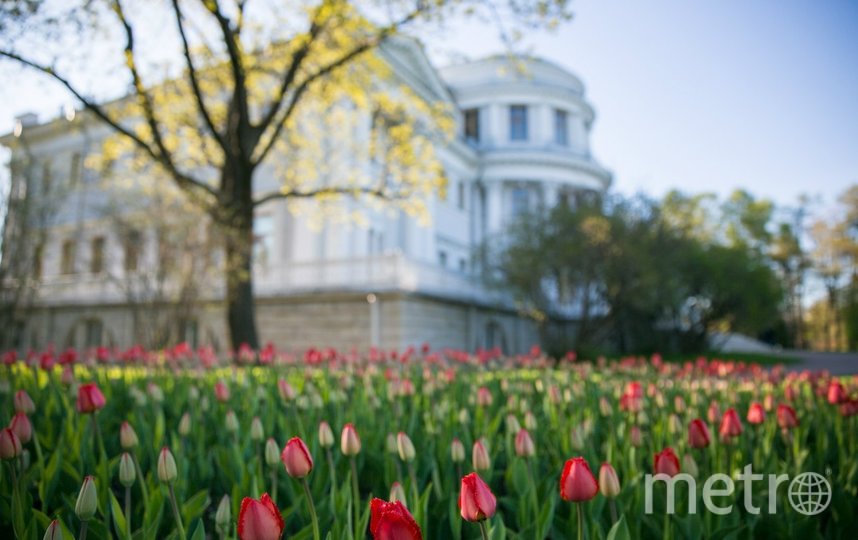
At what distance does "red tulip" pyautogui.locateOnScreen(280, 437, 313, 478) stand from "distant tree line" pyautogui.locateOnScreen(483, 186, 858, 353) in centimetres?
1577

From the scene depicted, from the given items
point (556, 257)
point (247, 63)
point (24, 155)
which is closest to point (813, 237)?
point (556, 257)

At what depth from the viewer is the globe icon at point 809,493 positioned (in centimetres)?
204

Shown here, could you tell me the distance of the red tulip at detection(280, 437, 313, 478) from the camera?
4.87ft

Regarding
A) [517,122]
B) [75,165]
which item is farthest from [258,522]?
[517,122]

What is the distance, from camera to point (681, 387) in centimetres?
469

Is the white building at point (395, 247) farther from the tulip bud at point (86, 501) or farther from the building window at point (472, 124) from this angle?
the tulip bud at point (86, 501)

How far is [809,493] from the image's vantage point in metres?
2.14

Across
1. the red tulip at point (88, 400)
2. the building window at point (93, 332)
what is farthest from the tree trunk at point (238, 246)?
the building window at point (93, 332)

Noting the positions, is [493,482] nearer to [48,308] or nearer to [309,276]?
[309,276]

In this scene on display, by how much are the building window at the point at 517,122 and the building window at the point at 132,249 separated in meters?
30.0

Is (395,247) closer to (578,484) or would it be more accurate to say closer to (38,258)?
(38,258)

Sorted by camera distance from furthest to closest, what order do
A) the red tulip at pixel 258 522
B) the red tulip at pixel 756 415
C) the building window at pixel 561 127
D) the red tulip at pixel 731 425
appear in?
the building window at pixel 561 127
the red tulip at pixel 756 415
the red tulip at pixel 731 425
the red tulip at pixel 258 522

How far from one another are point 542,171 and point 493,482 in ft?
115

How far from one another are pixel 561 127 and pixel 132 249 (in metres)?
33.2
